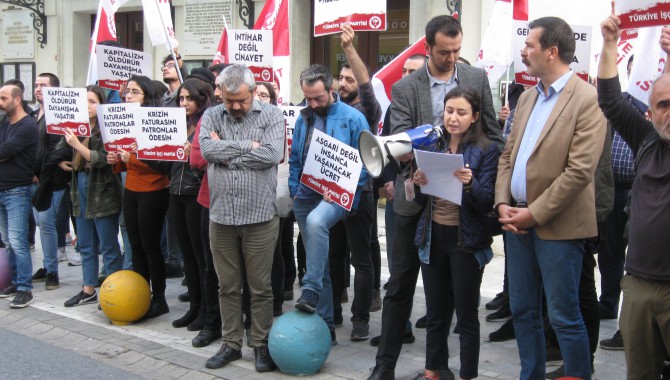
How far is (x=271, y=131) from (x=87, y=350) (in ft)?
7.35

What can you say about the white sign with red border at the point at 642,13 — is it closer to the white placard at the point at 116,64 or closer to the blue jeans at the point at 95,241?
the blue jeans at the point at 95,241

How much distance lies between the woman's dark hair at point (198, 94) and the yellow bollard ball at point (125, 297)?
4.52 ft

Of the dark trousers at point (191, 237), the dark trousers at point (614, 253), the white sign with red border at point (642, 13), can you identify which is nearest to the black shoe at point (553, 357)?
the dark trousers at point (614, 253)

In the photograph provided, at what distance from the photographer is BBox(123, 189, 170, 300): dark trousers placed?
21.4ft

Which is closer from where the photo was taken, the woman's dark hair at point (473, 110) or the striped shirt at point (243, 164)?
the woman's dark hair at point (473, 110)

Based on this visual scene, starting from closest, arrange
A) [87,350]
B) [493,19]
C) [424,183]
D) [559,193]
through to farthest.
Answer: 1. [559,193]
2. [424,183]
3. [87,350]
4. [493,19]

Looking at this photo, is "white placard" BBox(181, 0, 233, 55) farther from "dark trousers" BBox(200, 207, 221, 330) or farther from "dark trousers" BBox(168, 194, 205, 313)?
"dark trousers" BBox(200, 207, 221, 330)

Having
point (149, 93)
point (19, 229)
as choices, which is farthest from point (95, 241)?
point (149, 93)

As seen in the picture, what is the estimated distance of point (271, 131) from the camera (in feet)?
17.9

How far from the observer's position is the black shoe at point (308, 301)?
5.24m

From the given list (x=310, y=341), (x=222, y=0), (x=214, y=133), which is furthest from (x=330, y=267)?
(x=222, y=0)

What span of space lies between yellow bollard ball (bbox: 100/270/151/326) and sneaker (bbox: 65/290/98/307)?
77 cm

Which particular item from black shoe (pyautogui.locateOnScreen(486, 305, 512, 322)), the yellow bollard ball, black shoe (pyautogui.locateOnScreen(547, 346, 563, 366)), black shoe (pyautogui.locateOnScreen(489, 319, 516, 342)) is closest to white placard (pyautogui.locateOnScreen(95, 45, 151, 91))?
the yellow bollard ball

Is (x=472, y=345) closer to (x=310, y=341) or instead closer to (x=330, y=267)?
(x=310, y=341)
